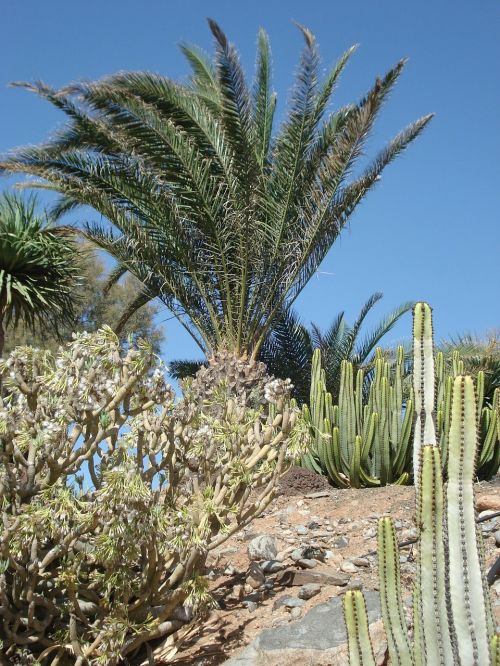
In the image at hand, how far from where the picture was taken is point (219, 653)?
5371mm

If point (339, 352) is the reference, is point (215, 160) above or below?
above

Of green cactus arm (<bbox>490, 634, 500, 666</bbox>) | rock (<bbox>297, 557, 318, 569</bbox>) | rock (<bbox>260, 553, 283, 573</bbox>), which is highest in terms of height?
rock (<bbox>297, 557, 318, 569</bbox>)

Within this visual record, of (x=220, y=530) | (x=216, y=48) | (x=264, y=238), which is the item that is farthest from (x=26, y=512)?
(x=216, y=48)

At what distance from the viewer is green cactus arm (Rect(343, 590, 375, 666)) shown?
152 inches

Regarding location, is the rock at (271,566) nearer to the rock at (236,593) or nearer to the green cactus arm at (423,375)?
the rock at (236,593)

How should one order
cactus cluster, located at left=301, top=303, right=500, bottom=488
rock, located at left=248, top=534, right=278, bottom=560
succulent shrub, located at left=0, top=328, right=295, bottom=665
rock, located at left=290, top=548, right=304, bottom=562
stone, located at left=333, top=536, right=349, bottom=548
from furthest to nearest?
cactus cluster, located at left=301, top=303, right=500, bottom=488, stone, located at left=333, top=536, right=349, bottom=548, rock, located at left=248, top=534, right=278, bottom=560, rock, located at left=290, top=548, right=304, bottom=562, succulent shrub, located at left=0, top=328, right=295, bottom=665

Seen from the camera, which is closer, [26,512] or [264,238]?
[26,512]

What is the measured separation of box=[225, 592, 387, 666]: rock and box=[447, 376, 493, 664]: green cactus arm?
1.20m

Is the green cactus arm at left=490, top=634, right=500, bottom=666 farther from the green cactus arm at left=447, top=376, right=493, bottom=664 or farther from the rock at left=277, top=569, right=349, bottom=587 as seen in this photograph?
the rock at left=277, top=569, right=349, bottom=587

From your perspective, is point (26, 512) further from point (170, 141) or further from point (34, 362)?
point (170, 141)

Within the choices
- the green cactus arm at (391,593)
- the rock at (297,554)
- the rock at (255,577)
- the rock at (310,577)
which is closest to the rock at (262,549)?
the rock at (297,554)

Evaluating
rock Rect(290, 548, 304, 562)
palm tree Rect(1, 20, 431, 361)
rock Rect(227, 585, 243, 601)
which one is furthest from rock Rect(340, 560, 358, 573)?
palm tree Rect(1, 20, 431, 361)

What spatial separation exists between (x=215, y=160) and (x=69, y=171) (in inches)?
83.0

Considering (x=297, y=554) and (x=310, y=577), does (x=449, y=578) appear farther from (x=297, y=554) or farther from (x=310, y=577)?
(x=297, y=554)
